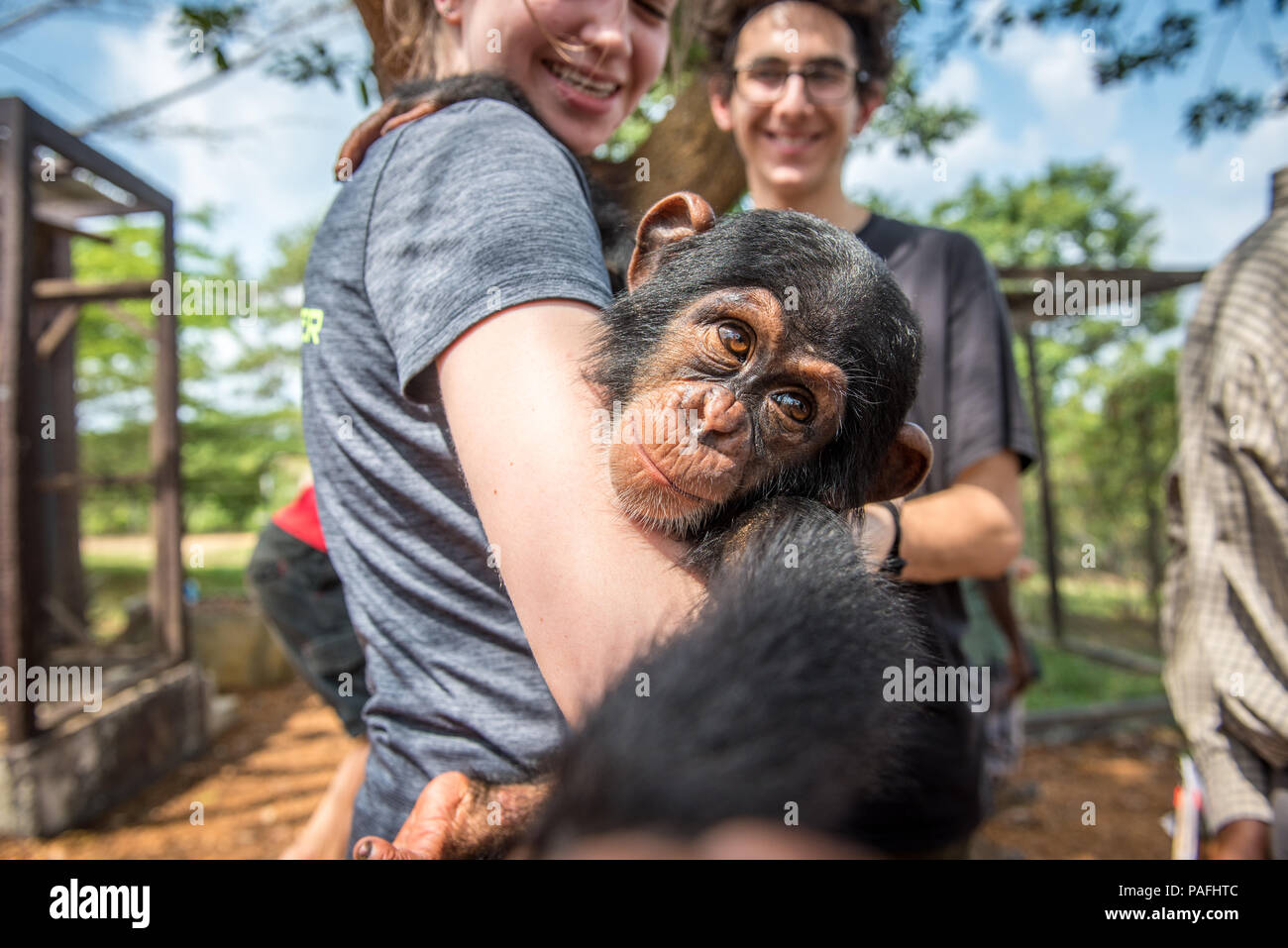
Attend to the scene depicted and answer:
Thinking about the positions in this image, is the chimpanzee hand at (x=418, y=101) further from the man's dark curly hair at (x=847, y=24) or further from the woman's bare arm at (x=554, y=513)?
the man's dark curly hair at (x=847, y=24)

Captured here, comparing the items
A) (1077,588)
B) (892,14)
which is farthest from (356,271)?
(1077,588)

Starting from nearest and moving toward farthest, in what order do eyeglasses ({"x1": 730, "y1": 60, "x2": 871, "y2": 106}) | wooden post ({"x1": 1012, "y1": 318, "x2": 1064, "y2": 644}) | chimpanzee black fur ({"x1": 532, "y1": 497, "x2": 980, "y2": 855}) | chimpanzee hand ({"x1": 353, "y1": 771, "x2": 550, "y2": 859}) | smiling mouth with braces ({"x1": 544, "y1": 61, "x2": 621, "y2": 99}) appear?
1. chimpanzee black fur ({"x1": 532, "y1": 497, "x2": 980, "y2": 855})
2. chimpanzee hand ({"x1": 353, "y1": 771, "x2": 550, "y2": 859})
3. smiling mouth with braces ({"x1": 544, "y1": 61, "x2": 621, "y2": 99})
4. eyeglasses ({"x1": 730, "y1": 60, "x2": 871, "y2": 106})
5. wooden post ({"x1": 1012, "y1": 318, "x2": 1064, "y2": 644})

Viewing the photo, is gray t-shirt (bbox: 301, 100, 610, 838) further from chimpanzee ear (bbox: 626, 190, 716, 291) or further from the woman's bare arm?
chimpanzee ear (bbox: 626, 190, 716, 291)

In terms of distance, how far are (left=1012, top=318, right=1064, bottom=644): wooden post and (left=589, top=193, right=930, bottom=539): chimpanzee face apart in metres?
5.37

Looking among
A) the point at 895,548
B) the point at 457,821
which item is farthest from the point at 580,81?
the point at 457,821

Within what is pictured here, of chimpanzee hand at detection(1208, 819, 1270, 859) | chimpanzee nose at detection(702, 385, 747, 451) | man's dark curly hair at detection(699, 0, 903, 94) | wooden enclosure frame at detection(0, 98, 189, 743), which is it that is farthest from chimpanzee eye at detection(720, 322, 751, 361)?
wooden enclosure frame at detection(0, 98, 189, 743)

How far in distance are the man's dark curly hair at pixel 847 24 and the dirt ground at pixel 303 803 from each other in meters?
4.20

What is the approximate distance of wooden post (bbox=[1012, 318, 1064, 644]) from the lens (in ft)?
21.0

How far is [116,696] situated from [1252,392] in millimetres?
6577

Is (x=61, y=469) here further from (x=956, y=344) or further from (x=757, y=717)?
(x=757, y=717)

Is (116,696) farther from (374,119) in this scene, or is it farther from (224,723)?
(374,119)

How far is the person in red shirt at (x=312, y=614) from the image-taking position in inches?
78.0

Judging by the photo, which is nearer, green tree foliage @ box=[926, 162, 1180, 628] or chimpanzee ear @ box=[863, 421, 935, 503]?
chimpanzee ear @ box=[863, 421, 935, 503]

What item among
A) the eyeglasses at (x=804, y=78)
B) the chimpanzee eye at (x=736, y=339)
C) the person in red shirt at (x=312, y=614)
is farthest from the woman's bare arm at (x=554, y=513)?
the person in red shirt at (x=312, y=614)
